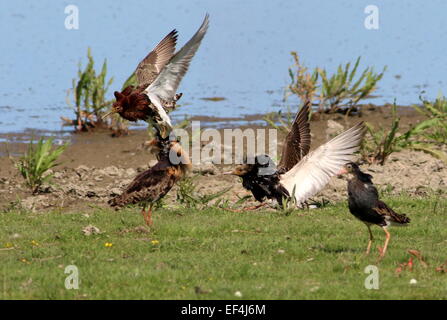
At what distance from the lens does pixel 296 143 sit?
11531mm

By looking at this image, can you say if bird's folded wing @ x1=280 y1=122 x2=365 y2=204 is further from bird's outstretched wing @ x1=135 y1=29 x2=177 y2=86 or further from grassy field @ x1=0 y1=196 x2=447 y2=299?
bird's outstretched wing @ x1=135 y1=29 x2=177 y2=86

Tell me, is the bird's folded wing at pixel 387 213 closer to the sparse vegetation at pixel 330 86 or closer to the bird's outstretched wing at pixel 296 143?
the bird's outstretched wing at pixel 296 143

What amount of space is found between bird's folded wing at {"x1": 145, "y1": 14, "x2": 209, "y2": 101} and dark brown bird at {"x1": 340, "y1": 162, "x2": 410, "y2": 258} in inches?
159

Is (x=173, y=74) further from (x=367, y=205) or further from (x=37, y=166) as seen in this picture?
(x=367, y=205)

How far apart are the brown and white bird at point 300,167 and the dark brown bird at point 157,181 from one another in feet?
3.86

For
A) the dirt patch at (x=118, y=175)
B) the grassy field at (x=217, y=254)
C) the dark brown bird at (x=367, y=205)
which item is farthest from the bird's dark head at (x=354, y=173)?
the dirt patch at (x=118, y=175)

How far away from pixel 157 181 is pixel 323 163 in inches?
81.2

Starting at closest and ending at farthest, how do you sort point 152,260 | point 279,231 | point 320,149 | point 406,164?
point 152,260 → point 279,231 → point 320,149 → point 406,164

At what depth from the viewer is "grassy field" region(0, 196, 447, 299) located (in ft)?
24.7

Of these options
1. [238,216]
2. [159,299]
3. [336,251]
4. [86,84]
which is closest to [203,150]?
[86,84]

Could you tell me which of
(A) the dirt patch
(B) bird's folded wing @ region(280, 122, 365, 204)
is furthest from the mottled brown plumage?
(B) bird's folded wing @ region(280, 122, 365, 204)

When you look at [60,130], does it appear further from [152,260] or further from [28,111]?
[152,260]

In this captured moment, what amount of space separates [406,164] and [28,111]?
808 cm

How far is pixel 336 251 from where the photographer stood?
29.6 feet
